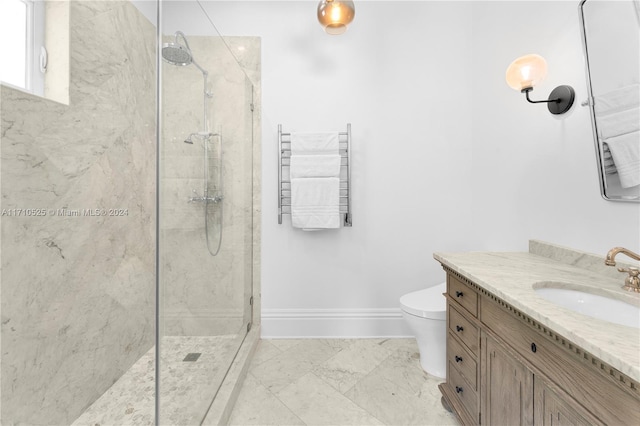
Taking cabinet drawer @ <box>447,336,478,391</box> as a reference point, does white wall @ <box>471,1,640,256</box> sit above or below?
above

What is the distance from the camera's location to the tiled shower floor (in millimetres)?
1062

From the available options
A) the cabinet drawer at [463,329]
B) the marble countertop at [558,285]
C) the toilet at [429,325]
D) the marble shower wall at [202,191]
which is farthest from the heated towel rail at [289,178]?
the cabinet drawer at [463,329]

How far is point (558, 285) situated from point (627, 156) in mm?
562

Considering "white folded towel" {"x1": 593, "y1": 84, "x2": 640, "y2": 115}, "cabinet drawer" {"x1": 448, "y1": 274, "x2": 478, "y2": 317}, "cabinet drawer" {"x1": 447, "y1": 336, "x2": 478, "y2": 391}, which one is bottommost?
"cabinet drawer" {"x1": 447, "y1": 336, "x2": 478, "y2": 391}

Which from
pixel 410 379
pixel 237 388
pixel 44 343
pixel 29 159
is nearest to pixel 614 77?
pixel 410 379

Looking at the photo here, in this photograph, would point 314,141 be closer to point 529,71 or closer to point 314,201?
point 314,201

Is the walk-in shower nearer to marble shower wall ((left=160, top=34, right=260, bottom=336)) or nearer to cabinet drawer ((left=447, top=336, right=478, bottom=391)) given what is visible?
marble shower wall ((left=160, top=34, right=260, bottom=336))

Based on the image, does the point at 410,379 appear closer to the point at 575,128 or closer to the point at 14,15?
the point at 575,128

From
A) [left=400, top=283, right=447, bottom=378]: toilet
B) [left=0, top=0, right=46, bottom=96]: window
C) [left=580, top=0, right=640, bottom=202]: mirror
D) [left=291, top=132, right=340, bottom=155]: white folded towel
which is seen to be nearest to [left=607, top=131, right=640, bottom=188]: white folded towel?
[left=580, top=0, right=640, bottom=202]: mirror

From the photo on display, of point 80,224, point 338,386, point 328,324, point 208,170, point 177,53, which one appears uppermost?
point 177,53

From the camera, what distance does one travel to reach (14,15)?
1.14 metres

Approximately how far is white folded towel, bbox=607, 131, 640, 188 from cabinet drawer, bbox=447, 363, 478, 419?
3.23 ft

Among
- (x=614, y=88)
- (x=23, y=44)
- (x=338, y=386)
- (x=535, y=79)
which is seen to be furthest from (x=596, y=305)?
(x=23, y=44)

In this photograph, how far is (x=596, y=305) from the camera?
94 cm
